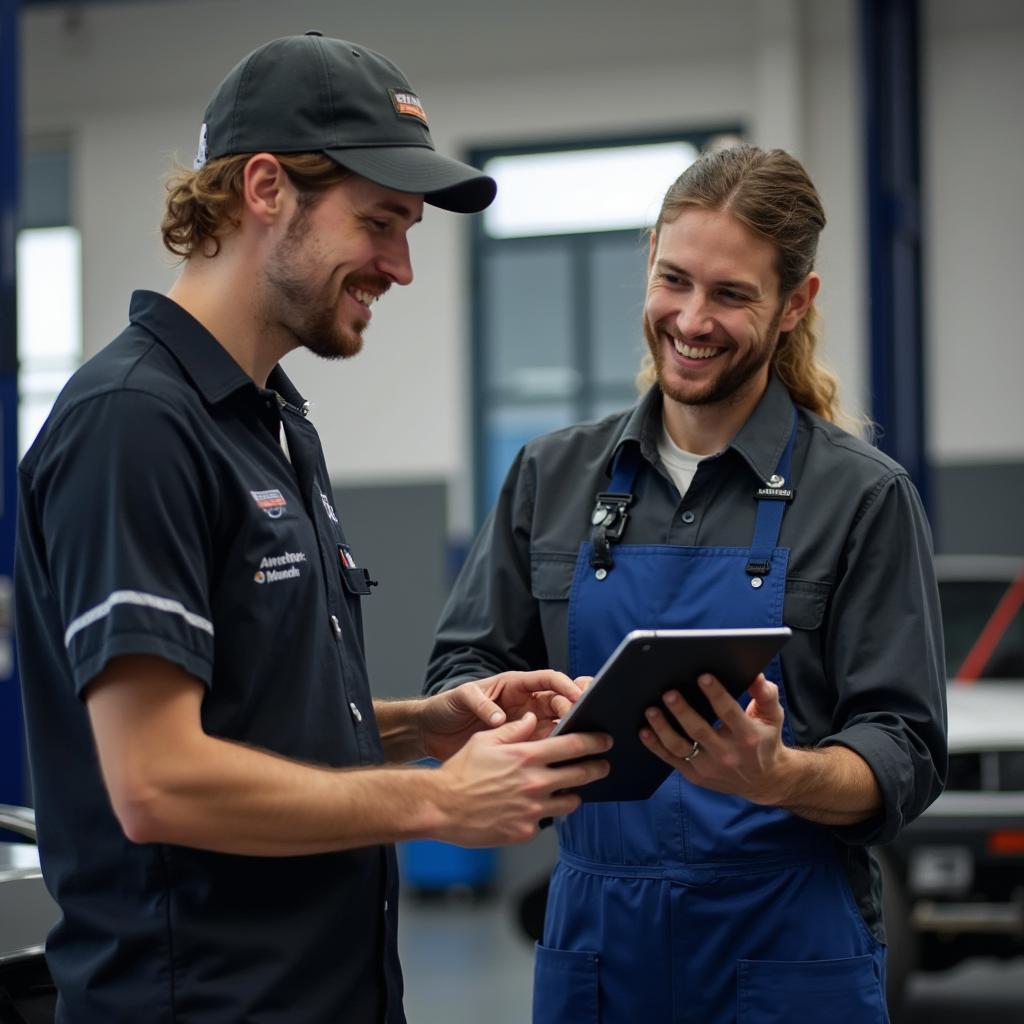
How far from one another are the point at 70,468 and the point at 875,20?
6.14 m

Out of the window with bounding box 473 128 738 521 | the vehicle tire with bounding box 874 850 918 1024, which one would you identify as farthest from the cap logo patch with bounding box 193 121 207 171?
the window with bounding box 473 128 738 521

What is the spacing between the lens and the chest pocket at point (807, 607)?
201 centimetres

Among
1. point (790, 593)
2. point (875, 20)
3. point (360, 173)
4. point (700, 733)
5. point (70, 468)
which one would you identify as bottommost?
point (700, 733)

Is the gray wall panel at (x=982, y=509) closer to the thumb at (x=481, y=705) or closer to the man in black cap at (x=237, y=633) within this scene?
the thumb at (x=481, y=705)

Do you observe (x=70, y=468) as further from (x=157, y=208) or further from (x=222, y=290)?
(x=157, y=208)

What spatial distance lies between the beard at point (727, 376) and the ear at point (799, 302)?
4 cm

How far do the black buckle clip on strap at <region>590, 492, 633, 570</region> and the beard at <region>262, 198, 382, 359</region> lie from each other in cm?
54

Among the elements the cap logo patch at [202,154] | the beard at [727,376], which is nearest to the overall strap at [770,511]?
the beard at [727,376]

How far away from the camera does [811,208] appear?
7.18ft

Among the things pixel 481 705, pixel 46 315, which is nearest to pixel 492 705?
pixel 481 705

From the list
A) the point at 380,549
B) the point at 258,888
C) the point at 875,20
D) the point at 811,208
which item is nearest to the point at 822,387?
the point at 811,208

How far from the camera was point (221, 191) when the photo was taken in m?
1.66

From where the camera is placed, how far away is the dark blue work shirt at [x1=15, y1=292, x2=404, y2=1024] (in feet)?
4.66

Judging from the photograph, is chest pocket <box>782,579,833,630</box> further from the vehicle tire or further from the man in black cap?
the vehicle tire
